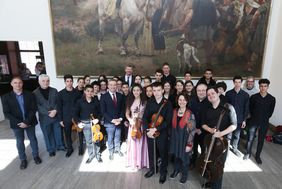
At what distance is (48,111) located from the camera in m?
4.46

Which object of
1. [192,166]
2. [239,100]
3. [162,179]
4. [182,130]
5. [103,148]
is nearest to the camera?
[182,130]

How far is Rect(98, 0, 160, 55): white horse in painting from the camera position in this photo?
6246 mm

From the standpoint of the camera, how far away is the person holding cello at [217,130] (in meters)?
3.05

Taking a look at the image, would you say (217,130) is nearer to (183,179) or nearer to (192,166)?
(183,179)

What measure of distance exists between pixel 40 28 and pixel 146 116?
17.5 feet

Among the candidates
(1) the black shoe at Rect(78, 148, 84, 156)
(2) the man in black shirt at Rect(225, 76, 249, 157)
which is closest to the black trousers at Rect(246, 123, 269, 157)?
(2) the man in black shirt at Rect(225, 76, 249, 157)

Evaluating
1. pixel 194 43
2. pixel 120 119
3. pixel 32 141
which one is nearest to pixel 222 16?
pixel 194 43

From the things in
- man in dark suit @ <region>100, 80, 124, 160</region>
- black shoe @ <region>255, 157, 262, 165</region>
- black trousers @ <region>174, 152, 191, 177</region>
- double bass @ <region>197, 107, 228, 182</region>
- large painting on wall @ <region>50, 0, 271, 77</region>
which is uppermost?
large painting on wall @ <region>50, 0, 271, 77</region>

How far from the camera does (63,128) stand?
494 centimetres

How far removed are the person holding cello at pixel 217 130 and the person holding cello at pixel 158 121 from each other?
701mm

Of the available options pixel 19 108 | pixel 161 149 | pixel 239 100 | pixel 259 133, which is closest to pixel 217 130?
pixel 161 149

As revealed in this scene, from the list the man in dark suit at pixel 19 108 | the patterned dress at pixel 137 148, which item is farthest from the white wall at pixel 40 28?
the patterned dress at pixel 137 148

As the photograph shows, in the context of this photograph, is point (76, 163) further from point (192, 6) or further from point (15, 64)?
point (15, 64)

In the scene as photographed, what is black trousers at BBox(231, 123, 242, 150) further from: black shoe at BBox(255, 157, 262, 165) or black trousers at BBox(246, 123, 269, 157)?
black shoe at BBox(255, 157, 262, 165)
